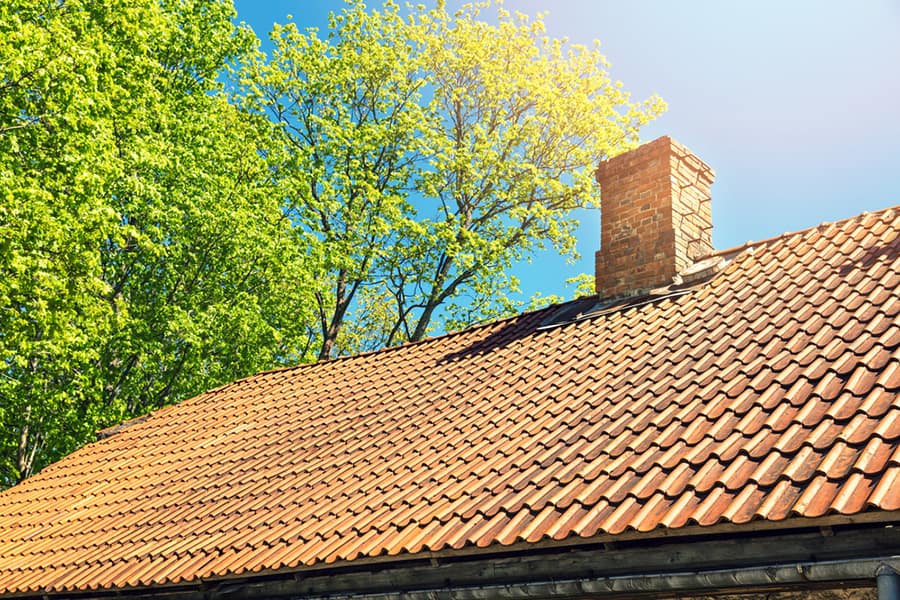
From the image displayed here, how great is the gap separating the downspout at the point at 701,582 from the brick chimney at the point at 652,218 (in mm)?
4739

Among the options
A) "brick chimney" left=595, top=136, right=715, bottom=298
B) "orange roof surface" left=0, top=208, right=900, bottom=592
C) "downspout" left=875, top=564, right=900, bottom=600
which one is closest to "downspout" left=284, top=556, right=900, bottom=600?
"downspout" left=875, top=564, right=900, bottom=600

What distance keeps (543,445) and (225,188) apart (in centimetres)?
1380

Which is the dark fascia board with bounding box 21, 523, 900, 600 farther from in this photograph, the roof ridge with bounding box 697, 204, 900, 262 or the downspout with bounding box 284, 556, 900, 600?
the roof ridge with bounding box 697, 204, 900, 262

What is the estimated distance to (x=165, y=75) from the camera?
19.4 metres

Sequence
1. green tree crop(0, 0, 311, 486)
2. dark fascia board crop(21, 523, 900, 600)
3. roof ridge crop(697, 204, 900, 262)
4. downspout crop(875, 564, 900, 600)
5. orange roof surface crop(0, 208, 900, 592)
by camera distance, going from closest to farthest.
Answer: downspout crop(875, 564, 900, 600) < dark fascia board crop(21, 523, 900, 600) < orange roof surface crop(0, 208, 900, 592) < roof ridge crop(697, 204, 900, 262) < green tree crop(0, 0, 311, 486)

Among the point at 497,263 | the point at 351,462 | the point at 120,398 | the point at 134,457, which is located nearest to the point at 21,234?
the point at 134,457

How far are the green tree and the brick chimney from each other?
25.8ft

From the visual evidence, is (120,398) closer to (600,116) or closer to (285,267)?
(285,267)

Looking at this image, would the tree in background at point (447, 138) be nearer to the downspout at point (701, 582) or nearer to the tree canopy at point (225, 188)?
the tree canopy at point (225, 188)

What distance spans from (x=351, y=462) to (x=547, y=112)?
1967 centimetres

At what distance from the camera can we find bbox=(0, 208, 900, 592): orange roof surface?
14.8 feet

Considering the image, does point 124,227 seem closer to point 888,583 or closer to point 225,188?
point 225,188

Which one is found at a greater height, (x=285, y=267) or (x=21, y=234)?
(x=285, y=267)

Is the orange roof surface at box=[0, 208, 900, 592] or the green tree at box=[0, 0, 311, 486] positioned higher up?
the green tree at box=[0, 0, 311, 486]
